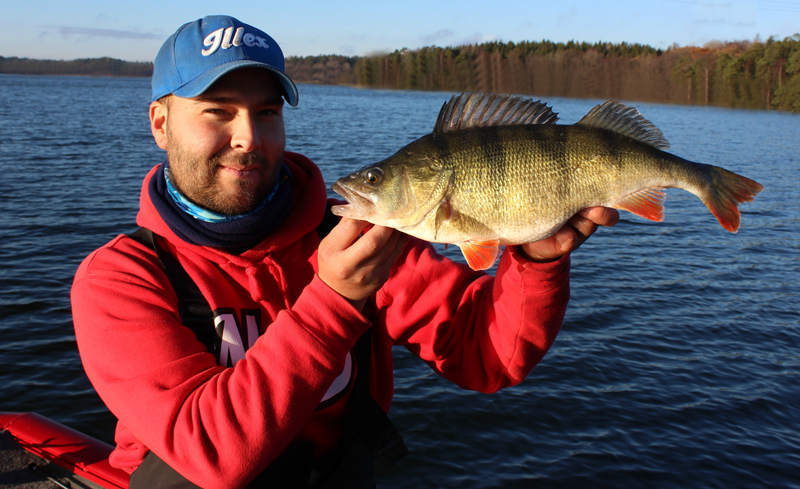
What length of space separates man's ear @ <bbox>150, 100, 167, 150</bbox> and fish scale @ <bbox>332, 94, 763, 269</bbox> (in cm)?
98

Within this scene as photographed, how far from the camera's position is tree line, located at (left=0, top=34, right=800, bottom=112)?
60.6m

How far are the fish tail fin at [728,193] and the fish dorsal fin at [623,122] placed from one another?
0.30m

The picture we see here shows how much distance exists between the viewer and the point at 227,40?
7.82 feet

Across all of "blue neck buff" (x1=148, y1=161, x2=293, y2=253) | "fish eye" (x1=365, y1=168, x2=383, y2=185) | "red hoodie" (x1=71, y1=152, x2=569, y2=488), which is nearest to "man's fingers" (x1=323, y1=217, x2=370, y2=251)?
"red hoodie" (x1=71, y1=152, x2=569, y2=488)

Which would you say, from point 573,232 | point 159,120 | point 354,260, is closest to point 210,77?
point 159,120

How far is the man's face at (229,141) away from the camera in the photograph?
2.39 metres

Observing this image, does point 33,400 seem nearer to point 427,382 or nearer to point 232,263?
point 427,382

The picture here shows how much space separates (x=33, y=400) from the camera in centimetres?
581

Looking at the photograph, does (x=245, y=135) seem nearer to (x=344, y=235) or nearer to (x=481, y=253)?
(x=344, y=235)

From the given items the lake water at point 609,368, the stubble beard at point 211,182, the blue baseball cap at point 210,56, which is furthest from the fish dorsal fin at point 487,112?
the lake water at point 609,368

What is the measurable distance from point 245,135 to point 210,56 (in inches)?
14.1

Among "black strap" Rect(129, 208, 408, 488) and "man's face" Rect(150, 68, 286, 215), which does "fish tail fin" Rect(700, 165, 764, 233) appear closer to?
"black strap" Rect(129, 208, 408, 488)

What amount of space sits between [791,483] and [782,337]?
3.43 m

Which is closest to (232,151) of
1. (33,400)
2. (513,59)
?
(33,400)
